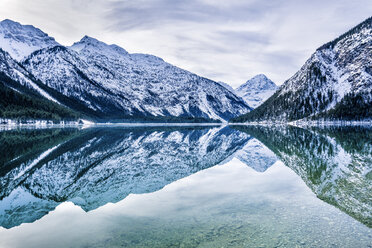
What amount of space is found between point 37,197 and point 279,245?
62.1 ft

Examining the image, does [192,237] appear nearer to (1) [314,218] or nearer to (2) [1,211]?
(1) [314,218]

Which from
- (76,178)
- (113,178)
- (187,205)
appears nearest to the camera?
(187,205)

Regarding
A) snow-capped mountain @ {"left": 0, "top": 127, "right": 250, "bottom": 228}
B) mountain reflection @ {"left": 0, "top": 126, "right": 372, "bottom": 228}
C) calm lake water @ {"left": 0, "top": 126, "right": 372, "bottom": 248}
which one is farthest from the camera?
snow-capped mountain @ {"left": 0, "top": 127, "right": 250, "bottom": 228}

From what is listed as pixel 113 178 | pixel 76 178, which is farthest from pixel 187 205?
pixel 76 178

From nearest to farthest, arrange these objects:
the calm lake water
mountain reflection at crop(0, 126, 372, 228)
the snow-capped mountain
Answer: the calm lake water
mountain reflection at crop(0, 126, 372, 228)
the snow-capped mountain

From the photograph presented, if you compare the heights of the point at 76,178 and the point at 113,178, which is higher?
the point at 113,178

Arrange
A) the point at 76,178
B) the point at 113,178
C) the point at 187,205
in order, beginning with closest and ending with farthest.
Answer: the point at 187,205, the point at 113,178, the point at 76,178

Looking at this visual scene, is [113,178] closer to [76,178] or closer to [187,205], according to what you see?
[76,178]

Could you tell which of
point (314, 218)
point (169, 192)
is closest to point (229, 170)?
point (169, 192)

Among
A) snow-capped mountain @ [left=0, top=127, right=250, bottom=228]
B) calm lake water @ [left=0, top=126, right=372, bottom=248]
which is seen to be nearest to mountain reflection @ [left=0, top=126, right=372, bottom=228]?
snow-capped mountain @ [left=0, top=127, right=250, bottom=228]

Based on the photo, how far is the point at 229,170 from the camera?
35781 millimetres

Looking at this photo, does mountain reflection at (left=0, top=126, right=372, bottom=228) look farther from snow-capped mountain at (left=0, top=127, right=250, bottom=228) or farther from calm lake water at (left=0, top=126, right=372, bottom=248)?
calm lake water at (left=0, top=126, right=372, bottom=248)

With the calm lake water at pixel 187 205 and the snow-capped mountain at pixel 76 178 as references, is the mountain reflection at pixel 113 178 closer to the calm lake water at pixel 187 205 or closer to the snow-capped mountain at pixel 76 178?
the snow-capped mountain at pixel 76 178

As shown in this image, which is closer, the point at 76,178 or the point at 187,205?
the point at 187,205
